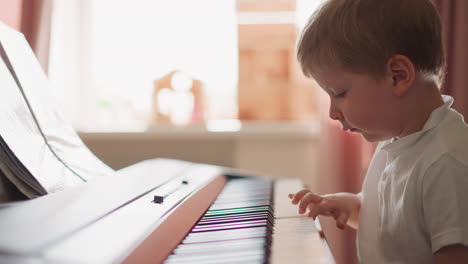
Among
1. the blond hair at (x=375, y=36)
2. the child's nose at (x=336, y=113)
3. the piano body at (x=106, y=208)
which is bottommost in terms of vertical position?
the piano body at (x=106, y=208)

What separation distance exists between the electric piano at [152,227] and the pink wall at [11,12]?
2.00 ft

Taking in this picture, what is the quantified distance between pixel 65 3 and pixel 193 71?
0.69 meters

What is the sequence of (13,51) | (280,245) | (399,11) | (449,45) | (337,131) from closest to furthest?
(280,245), (399,11), (13,51), (449,45), (337,131)

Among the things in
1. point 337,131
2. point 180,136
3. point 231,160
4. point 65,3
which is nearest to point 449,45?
point 337,131

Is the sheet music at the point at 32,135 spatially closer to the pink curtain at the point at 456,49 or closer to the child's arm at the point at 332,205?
the child's arm at the point at 332,205

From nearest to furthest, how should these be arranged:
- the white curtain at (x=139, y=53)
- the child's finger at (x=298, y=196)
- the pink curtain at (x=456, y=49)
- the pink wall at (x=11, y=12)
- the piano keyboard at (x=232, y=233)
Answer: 1. the piano keyboard at (x=232, y=233)
2. the child's finger at (x=298, y=196)
3. the pink wall at (x=11, y=12)
4. the pink curtain at (x=456, y=49)
5. the white curtain at (x=139, y=53)

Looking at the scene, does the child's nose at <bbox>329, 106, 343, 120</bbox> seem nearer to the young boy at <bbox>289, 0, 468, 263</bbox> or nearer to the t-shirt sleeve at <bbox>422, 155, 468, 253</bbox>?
the young boy at <bbox>289, 0, 468, 263</bbox>

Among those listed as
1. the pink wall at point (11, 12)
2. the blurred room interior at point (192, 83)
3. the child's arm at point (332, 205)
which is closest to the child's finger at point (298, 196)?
the child's arm at point (332, 205)

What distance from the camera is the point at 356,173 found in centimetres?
197

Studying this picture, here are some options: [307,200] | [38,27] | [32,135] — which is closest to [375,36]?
[307,200]

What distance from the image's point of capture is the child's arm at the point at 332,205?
942mm

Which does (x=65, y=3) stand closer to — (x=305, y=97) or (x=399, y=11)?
(x=305, y=97)

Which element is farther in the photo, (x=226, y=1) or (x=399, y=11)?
(x=226, y=1)

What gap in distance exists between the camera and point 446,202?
767 millimetres
